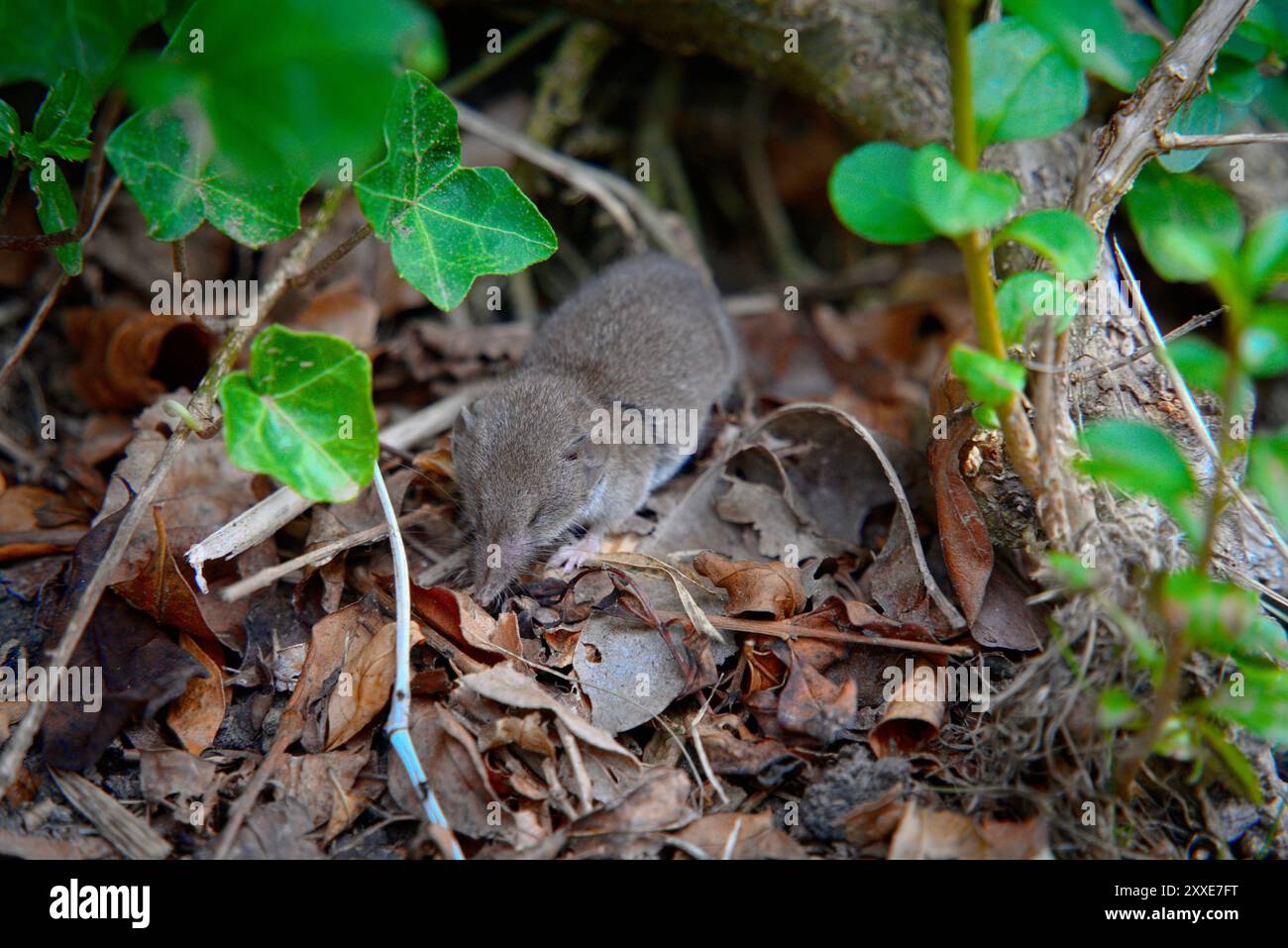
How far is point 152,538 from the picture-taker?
389cm

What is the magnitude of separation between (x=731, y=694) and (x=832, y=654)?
0.42 m

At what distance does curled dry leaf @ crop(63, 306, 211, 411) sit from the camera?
189 inches

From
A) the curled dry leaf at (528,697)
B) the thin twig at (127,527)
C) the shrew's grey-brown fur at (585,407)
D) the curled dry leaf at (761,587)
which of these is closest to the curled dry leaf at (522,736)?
the curled dry leaf at (528,697)

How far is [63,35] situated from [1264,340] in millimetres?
3594

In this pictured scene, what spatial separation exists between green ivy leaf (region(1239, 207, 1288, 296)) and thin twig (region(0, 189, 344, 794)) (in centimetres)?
352

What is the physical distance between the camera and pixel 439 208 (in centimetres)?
380

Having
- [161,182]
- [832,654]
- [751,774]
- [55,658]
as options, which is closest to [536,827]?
[751,774]

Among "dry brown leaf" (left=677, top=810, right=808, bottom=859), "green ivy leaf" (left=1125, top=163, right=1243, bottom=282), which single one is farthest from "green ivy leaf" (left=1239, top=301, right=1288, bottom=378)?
"dry brown leaf" (left=677, top=810, right=808, bottom=859)

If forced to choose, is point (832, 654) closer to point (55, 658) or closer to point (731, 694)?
point (731, 694)

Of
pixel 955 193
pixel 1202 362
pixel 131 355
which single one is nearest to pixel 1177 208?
pixel 1202 362

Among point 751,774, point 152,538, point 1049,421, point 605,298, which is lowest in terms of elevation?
point 751,774

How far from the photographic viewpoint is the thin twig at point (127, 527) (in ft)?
9.95

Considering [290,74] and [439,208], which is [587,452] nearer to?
[439,208]

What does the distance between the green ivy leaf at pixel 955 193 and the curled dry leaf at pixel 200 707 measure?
2936 mm
